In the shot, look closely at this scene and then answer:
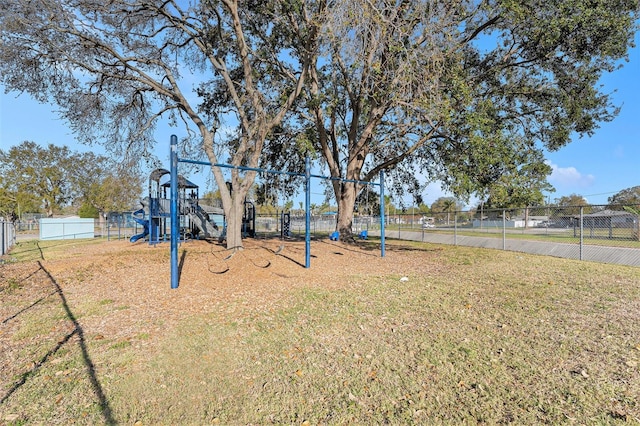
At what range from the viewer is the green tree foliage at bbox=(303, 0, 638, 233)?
25.0 feet

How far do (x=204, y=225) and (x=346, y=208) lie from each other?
8.09 m

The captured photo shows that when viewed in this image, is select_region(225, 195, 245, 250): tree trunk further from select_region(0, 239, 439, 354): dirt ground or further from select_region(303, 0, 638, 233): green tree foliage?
select_region(303, 0, 638, 233): green tree foliage

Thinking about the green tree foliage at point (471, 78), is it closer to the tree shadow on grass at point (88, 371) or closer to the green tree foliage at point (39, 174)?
the tree shadow on grass at point (88, 371)

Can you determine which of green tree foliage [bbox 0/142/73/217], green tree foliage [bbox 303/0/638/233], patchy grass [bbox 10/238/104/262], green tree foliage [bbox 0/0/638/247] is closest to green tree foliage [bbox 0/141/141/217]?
green tree foliage [bbox 0/142/73/217]

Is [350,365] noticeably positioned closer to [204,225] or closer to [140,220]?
[140,220]

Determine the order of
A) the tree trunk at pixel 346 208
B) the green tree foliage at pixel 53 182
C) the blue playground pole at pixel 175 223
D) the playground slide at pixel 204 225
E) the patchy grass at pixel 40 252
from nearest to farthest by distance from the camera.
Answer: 1. the blue playground pole at pixel 175 223
2. the patchy grass at pixel 40 252
3. the tree trunk at pixel 346 208
4. the playground slide at pixel 204 225
5. the green tree foliage at pixel 53 182

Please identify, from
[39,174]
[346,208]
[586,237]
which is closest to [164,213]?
[346,208]

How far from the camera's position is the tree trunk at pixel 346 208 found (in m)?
14.1

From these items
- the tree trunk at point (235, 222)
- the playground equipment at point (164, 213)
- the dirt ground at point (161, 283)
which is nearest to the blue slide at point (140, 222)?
the playground equipment at point (164, 213)

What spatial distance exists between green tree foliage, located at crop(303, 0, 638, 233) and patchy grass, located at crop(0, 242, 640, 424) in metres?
4.98

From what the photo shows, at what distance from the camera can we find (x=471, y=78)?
35.5 ft

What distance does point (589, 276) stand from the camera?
7.45 metres

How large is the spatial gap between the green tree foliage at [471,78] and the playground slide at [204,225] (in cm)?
744

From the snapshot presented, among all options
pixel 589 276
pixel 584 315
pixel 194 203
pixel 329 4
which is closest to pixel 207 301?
pixel 584 315
